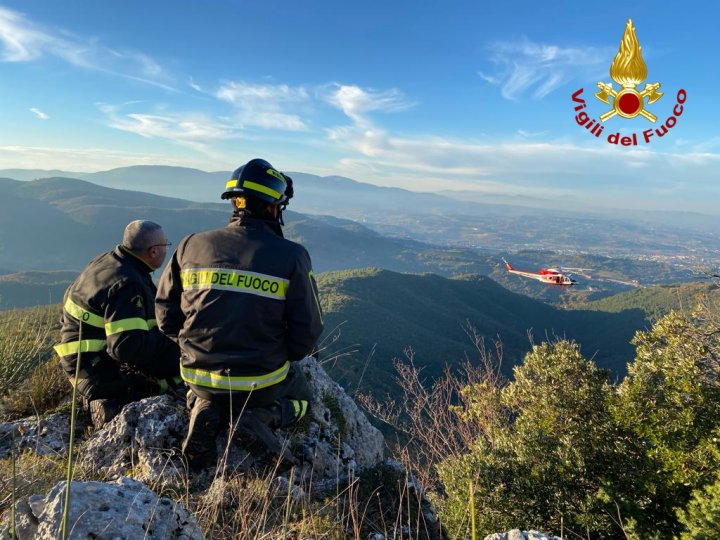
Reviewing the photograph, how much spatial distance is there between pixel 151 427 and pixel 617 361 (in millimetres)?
89531

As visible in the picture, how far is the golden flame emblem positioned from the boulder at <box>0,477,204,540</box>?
11186mm

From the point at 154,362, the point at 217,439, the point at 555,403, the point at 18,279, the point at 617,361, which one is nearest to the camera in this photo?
the point at 217,439

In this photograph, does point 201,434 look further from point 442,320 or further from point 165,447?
point 442,320

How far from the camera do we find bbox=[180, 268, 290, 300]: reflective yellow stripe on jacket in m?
3.70

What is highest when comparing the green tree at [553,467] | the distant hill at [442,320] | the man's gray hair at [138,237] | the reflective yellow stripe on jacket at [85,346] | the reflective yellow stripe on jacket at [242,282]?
the man's gray hair at [138,237]

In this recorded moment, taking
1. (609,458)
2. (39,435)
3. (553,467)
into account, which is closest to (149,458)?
(39,435)

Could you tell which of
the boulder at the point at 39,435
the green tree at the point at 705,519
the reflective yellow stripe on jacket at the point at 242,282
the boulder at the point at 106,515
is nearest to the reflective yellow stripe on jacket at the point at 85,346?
the boulder at the point at 39,435

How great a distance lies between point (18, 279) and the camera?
4392 inches

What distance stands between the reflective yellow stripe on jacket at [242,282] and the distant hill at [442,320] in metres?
55.0

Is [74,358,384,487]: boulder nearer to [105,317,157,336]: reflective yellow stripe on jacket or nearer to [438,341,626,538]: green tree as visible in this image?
[105,317,157,336]: reflective yellow stripe on jacket

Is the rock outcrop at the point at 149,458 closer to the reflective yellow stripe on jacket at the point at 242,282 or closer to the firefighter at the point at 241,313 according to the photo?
the firefighter at the point at 241,313

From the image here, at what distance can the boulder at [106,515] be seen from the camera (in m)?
1.94

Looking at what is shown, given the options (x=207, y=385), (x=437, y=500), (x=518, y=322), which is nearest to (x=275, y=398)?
(x=207, y=385)

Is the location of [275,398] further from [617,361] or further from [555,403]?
[617,361]
